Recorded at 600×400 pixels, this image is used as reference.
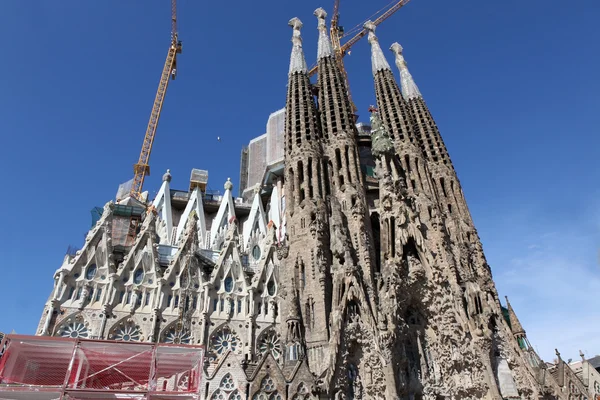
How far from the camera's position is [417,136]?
3675cm

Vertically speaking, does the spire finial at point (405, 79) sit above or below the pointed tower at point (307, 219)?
above

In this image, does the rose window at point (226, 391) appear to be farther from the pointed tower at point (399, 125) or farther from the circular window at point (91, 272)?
the pointed tower at point (399, 125)

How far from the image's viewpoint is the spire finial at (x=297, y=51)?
36500 millimetres

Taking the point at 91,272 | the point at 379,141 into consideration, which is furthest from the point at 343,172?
the point at 91,272

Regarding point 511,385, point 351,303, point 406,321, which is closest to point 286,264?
point 351,303

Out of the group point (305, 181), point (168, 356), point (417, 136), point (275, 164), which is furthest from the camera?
point (275, 164)

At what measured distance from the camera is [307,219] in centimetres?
2620

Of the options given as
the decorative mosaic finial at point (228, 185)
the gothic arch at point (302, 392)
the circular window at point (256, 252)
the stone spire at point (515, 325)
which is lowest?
the gothic arch at point (302, 392)

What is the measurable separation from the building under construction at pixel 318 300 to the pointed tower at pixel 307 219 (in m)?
0.10

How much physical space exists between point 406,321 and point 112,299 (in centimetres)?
1722

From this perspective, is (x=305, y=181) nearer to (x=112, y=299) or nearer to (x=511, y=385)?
(x=112, y=299)

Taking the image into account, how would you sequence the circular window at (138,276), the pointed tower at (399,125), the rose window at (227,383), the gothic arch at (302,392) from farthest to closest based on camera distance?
the pointed tower at (399,125), the circular window at (138,276), the gothic arch at (302,392), the rose window at (227,383)

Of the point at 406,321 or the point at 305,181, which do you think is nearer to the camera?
the point at 406,321

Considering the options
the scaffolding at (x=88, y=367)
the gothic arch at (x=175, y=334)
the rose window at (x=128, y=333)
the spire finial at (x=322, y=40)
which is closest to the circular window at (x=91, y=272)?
the rose window at (x=128, y=333)
